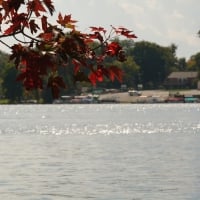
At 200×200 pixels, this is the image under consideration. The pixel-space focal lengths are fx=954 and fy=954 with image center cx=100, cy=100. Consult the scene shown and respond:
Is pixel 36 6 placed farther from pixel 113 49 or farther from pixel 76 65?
pixel 113 49


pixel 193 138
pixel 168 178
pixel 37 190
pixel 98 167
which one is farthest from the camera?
pixel 193 138

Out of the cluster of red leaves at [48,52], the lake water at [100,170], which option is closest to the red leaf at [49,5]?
the cluster of red leaves at [48,52]

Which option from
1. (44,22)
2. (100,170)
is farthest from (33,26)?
(100,170)

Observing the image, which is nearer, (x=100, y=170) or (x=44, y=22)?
(x=44, y=22)

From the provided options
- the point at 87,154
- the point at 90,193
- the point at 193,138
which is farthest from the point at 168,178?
the point at 193,138

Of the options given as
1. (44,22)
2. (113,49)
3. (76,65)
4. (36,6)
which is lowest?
(76,65)

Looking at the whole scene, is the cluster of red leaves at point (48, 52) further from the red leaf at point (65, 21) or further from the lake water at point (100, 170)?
the lake water at point (100, 170)

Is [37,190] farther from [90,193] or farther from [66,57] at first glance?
[66,57]

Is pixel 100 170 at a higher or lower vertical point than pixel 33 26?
lower

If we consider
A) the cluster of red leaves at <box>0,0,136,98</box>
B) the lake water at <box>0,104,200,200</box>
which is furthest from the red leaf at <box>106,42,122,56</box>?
the lake water at <box>0,104,200,200</box>

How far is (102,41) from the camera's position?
12.0m

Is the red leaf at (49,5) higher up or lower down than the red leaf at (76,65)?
higher up

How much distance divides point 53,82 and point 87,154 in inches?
2604

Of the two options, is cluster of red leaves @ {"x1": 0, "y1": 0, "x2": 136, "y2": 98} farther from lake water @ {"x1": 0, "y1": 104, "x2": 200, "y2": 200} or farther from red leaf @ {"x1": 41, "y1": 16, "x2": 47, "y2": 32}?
lake water @ {"x1": 0, "y1": 104, "x2": 200, "y2": 200}
